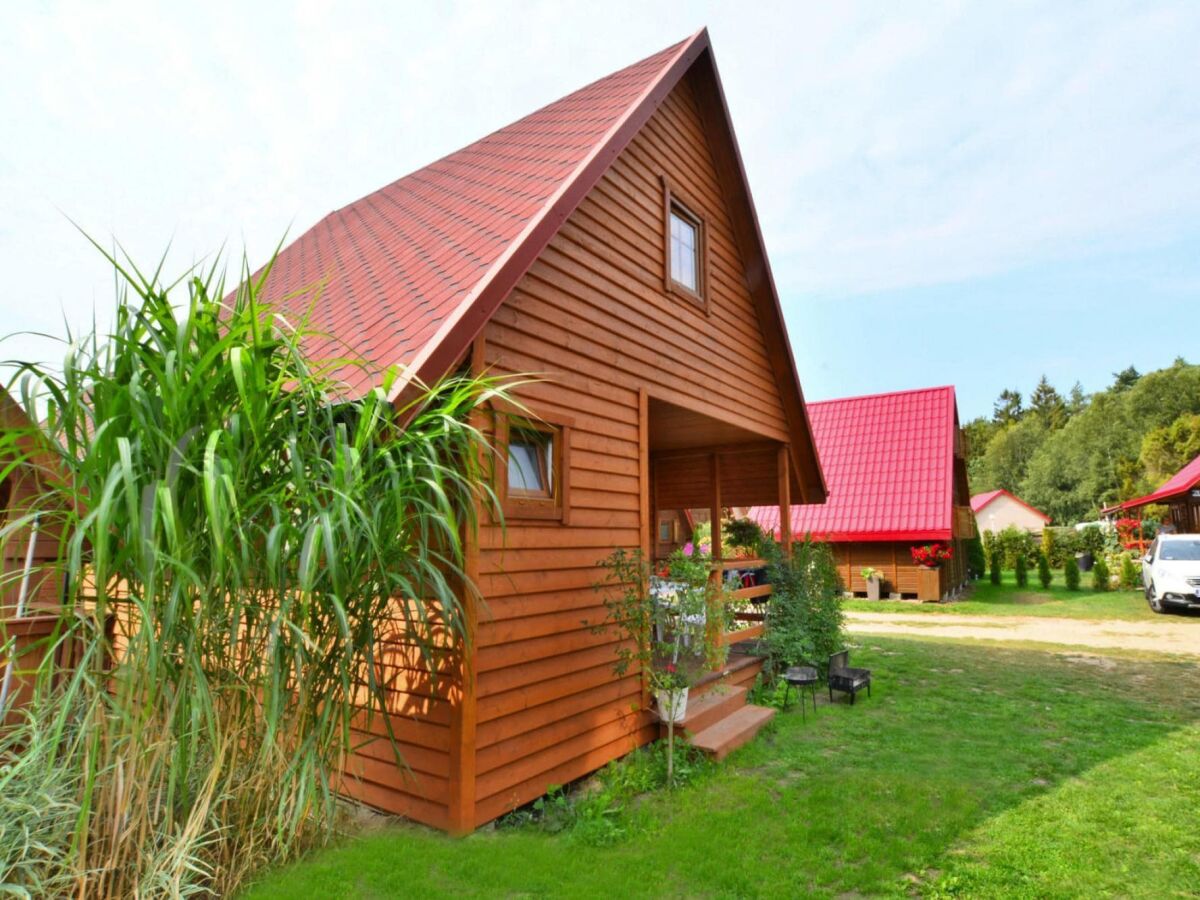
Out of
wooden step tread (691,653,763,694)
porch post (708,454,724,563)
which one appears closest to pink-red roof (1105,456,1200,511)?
porch post (708,454,724,563)

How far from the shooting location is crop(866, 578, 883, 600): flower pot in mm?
19078

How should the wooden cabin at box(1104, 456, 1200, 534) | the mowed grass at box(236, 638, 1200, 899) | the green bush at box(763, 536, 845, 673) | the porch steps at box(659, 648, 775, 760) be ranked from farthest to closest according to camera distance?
the wooden cabin at box(1104, 456, 1200, 534)
the green bush at box(763, 536, 845, 673)
the porch steps at box(659, 648, 775, 760)
the mowed grass at box(236, 638, 1200, 899)

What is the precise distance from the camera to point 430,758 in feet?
13.8

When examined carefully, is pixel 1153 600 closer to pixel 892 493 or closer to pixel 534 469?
pixel 892 493

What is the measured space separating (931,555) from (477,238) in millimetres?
16932

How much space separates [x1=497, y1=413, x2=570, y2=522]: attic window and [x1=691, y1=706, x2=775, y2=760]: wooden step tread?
93.1 inches

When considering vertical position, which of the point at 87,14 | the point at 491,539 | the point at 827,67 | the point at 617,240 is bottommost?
the point at 491,539

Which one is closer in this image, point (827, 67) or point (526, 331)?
point (526, 331)

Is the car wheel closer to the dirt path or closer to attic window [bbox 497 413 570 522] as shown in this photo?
the dirt path

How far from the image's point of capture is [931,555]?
722 inches

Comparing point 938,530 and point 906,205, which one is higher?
point 906,205

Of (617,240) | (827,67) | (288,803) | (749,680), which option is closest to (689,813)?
(288,803)

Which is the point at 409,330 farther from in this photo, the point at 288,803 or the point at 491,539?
the point at 288,803

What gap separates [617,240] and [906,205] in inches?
Result: 417
